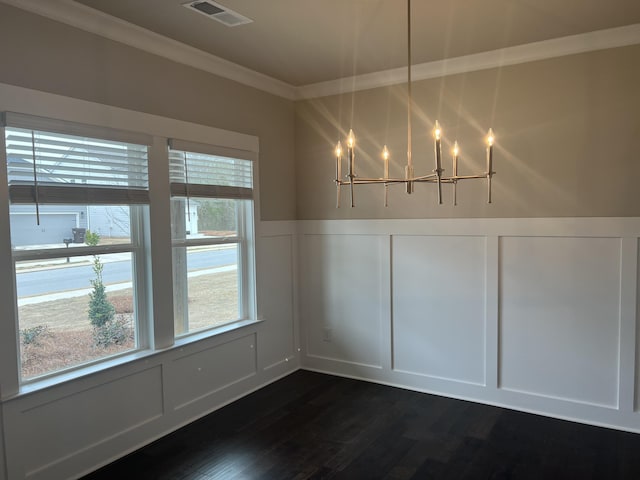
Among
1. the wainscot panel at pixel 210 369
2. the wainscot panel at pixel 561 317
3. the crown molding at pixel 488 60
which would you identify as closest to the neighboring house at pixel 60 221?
the wainscot panel at pixel 210 369

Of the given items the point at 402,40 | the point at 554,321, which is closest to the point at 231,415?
the point at 554,321

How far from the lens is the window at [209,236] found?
361cm

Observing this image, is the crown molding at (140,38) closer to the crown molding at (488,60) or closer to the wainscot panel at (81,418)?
the crown molding at (488,60)

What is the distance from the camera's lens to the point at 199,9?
285 centimetres

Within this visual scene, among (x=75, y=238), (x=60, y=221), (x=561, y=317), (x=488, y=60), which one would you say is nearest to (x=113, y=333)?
(x=75, y=238)

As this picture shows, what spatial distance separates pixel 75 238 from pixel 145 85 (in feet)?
3.68

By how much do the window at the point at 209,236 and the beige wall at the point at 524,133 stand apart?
993 mm

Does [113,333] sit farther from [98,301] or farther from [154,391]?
[154,391]

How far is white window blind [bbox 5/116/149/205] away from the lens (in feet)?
8.57

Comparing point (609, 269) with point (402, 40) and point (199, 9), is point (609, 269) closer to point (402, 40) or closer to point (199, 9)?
point (402, 40)

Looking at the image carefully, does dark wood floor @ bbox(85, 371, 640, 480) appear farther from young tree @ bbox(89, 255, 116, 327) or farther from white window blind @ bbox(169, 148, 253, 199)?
white window blind @ bbox(169, 148, 253, 199)

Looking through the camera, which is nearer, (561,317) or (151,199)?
(151,199)

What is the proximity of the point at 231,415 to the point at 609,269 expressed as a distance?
2.96 metres

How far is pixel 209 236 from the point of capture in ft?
12.8
